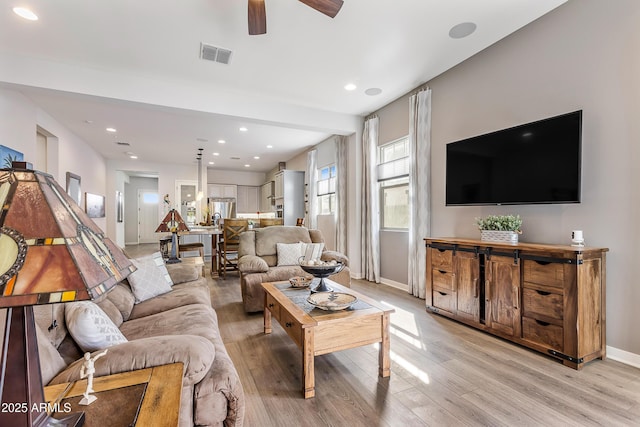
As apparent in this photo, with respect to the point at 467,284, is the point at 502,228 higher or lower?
higher

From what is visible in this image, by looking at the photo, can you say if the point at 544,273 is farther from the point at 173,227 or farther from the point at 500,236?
the point at 173,227

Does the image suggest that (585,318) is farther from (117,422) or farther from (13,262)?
(13,262)

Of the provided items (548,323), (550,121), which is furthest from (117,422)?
(550,121)

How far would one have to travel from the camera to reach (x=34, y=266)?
55 cm

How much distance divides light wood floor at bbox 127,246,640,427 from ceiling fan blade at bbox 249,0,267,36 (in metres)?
2.71

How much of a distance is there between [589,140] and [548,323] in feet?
5.15

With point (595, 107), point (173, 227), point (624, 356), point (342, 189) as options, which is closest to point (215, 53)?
point (173, 227)

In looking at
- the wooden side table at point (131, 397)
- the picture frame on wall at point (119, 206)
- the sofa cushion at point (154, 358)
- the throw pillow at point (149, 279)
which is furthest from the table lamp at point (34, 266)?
the picture frame on wall at point (119, 206)

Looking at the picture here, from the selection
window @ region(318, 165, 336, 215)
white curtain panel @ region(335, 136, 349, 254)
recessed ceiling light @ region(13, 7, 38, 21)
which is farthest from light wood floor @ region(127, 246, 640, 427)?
window @ region(318, 165, 336, 215)

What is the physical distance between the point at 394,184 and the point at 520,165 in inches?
85.6

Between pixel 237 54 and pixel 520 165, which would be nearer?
pixel 520 165

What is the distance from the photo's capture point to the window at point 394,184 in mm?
4617

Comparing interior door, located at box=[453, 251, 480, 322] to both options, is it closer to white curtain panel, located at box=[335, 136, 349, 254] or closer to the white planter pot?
the white planter pot

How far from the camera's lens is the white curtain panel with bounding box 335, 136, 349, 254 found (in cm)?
584
